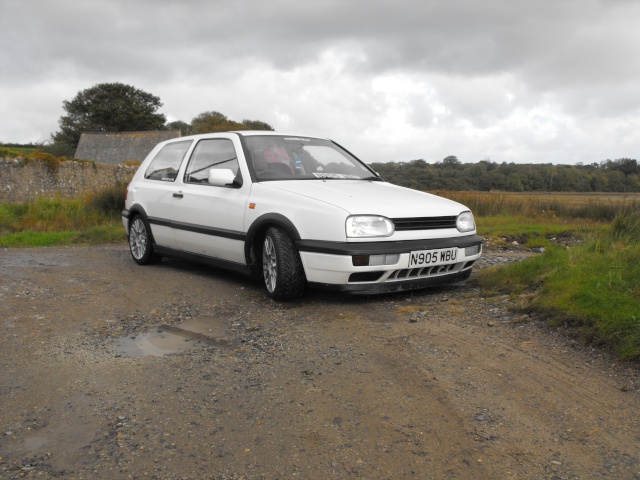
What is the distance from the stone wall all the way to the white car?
1158cm

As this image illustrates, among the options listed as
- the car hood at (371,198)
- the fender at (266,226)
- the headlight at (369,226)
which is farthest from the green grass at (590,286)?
the fender at (266,226)

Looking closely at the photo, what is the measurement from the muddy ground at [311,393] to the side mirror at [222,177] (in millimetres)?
1335

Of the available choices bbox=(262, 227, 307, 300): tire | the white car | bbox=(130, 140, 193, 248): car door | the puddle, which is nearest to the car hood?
the white car

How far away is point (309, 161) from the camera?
267 inches

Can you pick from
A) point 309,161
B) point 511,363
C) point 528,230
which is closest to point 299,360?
point 511,363

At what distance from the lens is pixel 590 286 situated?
489 centimetres

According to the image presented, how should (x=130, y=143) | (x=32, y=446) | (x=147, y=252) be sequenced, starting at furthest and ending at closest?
(x=130, y=143)
(x=147, y=252)
(x=32, y=446)

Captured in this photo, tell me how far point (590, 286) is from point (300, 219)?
8.29ft

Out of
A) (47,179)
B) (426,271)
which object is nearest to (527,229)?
(426,271)

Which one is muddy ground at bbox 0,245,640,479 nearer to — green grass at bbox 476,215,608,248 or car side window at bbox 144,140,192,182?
car side window at bbox 144,140,192,182

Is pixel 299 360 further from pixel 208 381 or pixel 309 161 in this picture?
pixel 309 161

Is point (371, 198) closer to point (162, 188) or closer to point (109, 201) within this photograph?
point (162, 188)

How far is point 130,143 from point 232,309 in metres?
35.8

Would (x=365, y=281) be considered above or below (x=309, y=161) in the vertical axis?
below
